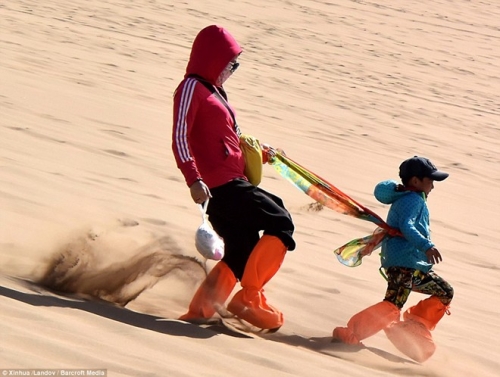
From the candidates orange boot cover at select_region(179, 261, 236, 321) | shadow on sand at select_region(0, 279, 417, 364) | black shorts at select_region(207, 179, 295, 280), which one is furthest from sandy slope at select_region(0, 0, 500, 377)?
black shorts at select_region(207, 179, 295, 280)

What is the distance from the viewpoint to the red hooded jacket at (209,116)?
15.6ft

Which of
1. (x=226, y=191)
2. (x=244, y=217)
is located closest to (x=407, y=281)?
(x=244, y=217)

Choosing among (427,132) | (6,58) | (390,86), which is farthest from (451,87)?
(6,58)

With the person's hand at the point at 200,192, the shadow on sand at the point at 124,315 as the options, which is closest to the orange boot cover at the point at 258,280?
the shadow on sand at the point at 124,315

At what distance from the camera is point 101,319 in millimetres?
4344

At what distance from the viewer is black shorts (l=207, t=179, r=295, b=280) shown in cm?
475

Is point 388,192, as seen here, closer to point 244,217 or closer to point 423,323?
point 423,323

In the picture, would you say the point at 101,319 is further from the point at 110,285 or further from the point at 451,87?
the point at 451,87

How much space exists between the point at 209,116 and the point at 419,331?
5.00 feet

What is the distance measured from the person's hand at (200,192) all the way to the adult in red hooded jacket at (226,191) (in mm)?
133

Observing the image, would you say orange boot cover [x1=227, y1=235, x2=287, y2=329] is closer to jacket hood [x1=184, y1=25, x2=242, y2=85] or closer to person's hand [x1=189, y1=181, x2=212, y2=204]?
person's hand [x1=189, y1=181, x2=212, y2=204]

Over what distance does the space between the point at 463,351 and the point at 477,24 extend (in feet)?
61.7

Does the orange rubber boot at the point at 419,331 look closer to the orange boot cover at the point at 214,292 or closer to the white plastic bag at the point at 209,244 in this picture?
the orange boot cover at the point at 214,292

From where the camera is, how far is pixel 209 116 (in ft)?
15.7
